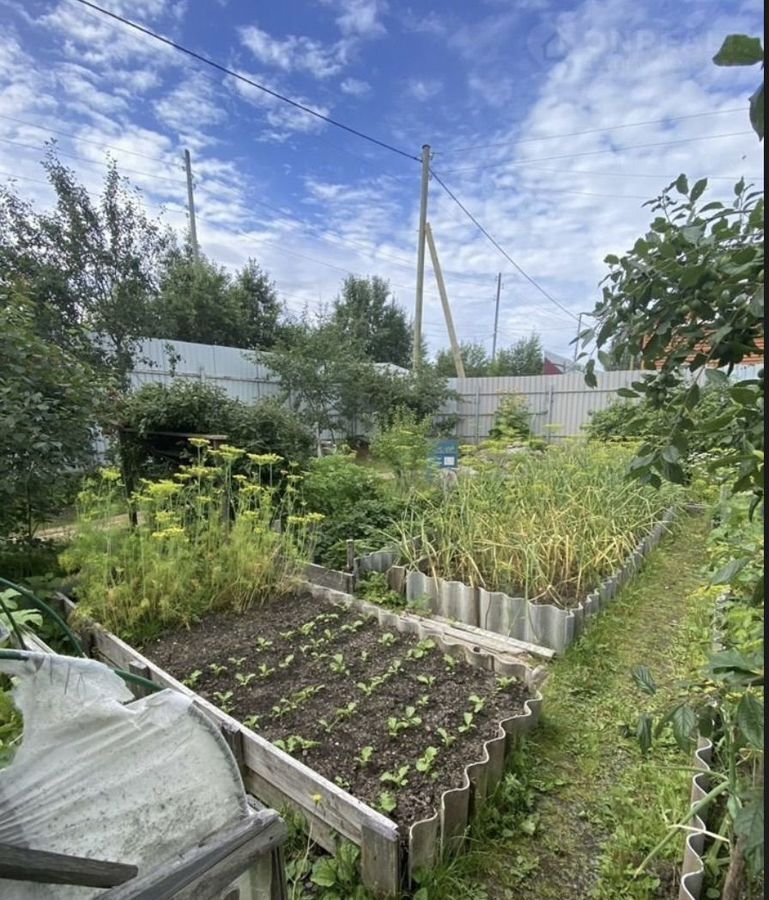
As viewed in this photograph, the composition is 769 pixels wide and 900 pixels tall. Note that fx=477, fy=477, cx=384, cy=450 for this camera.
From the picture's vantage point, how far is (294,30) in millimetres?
3426

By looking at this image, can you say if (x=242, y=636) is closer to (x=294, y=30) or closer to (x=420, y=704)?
(x=420, y=704)

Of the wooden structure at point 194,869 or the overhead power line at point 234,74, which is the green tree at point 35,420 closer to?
the wooden structure at point 194,869

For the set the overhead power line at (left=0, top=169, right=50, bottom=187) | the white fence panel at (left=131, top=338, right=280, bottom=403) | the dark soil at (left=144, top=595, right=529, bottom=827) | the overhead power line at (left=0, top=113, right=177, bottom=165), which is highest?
the overhead power line at (left=0, top=113, right=177, bottom=165)

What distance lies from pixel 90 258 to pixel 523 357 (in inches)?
861

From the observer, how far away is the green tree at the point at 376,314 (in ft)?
65.7

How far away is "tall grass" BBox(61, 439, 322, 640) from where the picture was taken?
2480 millimetres

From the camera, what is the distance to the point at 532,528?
312 centimetres

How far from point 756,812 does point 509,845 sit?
1.14 meters

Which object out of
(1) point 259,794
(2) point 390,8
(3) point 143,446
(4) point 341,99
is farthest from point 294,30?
(1) point 259,794

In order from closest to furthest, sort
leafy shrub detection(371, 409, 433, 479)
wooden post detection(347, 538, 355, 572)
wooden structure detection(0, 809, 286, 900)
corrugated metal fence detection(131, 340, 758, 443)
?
wooden structure detection(0, 809, 286, 900) < wooden post detection(347, 538, 355, 572) < leafy shrub detection(371, 409, 433, 479) < corrugated metal fence detection(131, 340, 758, 443)

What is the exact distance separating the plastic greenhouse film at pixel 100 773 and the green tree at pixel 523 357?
933 inches

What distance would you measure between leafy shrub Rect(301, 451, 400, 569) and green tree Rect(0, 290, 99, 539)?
5.33 feet

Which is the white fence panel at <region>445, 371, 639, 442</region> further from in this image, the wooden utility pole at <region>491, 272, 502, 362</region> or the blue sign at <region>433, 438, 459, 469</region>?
the wooden utility pole at <region>491, 272, 502, 362</region>

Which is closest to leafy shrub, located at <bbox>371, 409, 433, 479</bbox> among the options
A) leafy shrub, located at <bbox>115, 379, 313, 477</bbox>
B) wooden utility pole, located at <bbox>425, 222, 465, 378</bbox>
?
leafy shrub, located at <bbox>115, 379, 313, 477</bbox>
